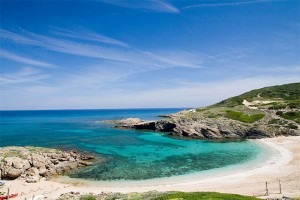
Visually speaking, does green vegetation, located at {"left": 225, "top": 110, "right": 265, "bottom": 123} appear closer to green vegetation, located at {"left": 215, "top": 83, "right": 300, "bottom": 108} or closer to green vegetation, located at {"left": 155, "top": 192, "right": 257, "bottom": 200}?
green vegetation, located at {"left": 215, "top": 83, "right": 300, "bottom": 108}

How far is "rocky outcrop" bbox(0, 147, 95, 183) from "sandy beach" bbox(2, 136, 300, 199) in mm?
2440

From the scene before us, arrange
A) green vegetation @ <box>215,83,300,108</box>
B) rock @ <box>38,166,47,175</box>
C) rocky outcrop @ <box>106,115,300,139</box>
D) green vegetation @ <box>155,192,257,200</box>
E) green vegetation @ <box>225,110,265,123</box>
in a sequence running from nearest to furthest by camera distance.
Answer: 1. green vegetation @ <box>155,192,257,200</box>
2. rock @ <box>38,166,47,175</box>
3. rocky outcrop @ <box>106,115,300,139</box>
4. green vegetation @ <box>225,110,265,123</box>
5. green vegetation @ <box>215,83,300,108</box>

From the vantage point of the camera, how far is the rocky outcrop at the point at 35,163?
40031 millimetres

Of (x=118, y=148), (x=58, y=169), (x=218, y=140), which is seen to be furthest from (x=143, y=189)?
(x=218, y=140)

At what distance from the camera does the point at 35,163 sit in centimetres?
4391

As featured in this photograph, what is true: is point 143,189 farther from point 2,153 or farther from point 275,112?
point 275,112

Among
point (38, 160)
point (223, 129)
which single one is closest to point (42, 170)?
point (38, 160)

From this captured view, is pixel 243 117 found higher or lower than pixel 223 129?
higher

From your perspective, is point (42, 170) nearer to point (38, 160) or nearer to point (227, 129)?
point (38, 160)

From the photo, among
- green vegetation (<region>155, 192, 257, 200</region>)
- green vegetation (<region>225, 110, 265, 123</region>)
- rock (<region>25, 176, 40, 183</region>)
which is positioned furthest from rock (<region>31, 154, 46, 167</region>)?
green vegetation (<region>225, 110, 265, 123</region>)

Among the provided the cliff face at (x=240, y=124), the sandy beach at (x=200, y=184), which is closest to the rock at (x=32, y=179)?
the sandy beach at (x=200, y=184)

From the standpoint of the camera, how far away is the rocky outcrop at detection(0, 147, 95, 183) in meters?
40.0

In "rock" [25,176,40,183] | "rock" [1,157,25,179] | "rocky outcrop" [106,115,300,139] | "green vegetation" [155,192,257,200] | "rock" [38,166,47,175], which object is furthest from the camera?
"rocky outcrop" [106,115,300,139]

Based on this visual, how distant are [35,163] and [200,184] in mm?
26898
